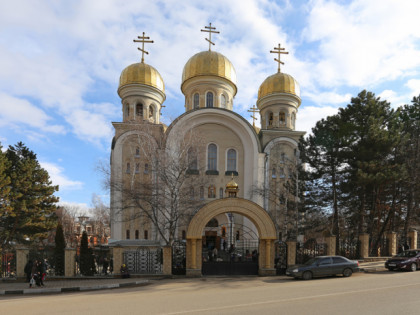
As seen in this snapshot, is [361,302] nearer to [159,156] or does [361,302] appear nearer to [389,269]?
[389,269]

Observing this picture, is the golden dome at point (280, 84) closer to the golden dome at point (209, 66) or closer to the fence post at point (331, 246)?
the golden dome at point (209, 66)

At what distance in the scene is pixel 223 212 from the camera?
14.6 m

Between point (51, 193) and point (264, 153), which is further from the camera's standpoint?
point (264, 153)

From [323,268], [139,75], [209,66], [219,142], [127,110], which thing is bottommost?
[323,268]

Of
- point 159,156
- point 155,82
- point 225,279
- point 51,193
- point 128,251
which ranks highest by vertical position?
point 155,82

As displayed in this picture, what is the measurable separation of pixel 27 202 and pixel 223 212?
510 inches

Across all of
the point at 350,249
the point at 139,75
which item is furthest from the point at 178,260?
the point at 139,75

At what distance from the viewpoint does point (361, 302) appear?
8.14 metres

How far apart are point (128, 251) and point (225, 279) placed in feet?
14.5

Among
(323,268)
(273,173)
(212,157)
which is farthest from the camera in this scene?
(273,173)

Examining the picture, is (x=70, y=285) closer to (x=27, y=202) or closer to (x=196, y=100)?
(x=27, y=202)

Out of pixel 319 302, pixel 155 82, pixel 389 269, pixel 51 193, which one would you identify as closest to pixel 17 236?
pixel 51 193

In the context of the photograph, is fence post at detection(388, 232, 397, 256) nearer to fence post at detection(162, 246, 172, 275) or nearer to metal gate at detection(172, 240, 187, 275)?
metal gate at detection(172, 240, 187, 275)

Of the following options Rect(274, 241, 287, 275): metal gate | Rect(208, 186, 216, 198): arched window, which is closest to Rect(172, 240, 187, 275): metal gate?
Rect(274, 241, 287, 275): metal gate
